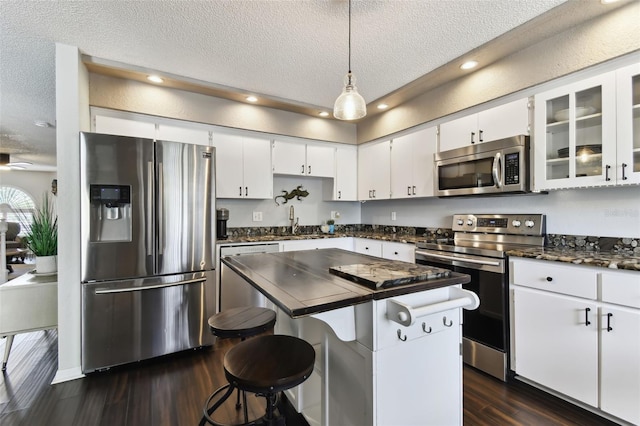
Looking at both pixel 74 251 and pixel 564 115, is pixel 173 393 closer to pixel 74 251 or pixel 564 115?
pixel 74 251

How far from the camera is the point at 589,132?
2.00 metres

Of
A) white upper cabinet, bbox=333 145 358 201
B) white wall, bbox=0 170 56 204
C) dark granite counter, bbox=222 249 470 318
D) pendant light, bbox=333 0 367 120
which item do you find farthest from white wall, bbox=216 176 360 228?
white wall, bbox=0 170 56 204

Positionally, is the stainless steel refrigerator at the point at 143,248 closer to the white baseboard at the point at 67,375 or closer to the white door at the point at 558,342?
the white baseboard at the point at 67,375

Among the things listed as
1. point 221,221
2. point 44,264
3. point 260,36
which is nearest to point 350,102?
point 260,36

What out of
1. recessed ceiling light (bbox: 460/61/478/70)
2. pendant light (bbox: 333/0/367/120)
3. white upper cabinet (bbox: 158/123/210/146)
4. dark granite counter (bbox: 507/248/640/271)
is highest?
recessed ceiling light (bbox: 460/61/478/70)

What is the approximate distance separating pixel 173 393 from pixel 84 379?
0.80 metres

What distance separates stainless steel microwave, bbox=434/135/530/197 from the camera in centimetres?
228

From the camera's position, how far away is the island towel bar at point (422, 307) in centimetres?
105

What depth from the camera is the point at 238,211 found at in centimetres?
367

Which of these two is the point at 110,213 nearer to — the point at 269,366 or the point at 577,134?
the point at 269,366

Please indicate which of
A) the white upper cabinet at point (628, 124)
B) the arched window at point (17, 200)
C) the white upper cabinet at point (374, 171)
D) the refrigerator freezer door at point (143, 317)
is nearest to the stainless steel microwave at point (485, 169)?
the white upper cabinet at point (628, 124)

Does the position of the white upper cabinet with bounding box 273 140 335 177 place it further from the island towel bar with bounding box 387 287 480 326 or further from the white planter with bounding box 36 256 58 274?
the island towel bar with bounding box 387 287 480 326

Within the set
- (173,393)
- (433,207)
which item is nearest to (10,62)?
(173,393)

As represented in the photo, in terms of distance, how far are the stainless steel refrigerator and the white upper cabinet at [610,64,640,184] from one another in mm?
3054
